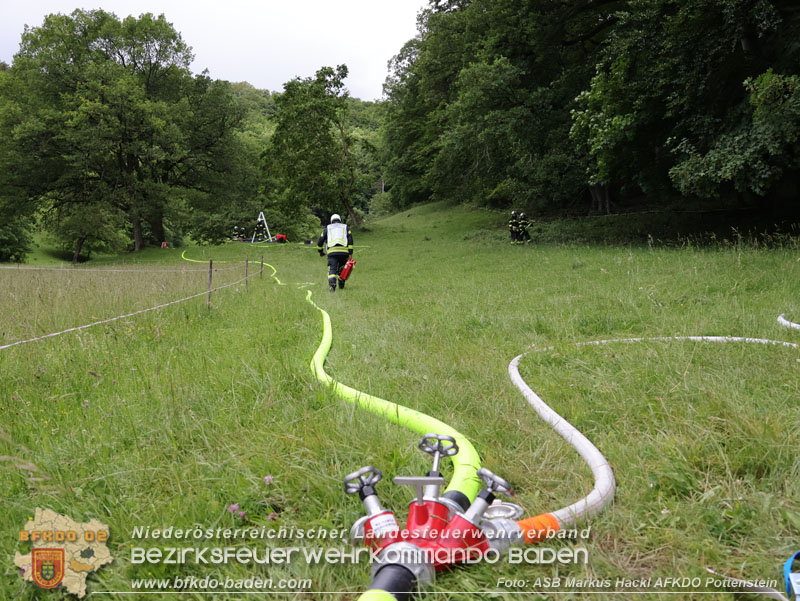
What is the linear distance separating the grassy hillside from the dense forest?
850 centimetres

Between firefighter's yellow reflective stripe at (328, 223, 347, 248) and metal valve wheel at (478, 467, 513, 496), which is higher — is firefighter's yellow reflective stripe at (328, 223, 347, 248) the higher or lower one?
the higher one

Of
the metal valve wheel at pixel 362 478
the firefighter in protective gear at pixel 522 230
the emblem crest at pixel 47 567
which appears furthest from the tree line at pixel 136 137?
the metal valve wheel at pixel 362 478

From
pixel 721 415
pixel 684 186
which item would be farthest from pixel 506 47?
pixel 721 415

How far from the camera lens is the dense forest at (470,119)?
11.0 m

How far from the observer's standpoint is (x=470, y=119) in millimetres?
19125

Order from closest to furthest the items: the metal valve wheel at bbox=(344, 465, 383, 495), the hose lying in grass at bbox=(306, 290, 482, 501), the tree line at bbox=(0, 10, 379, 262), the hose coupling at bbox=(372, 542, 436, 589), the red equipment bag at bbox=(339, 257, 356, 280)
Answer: the hose coupling at bbox=(372, 542, 436, 589) → the metal valve wheel at bbox=(344, 465, 383, 495) → the hose lying in grass at bbox=(306, 290, 482, 501) → the red equipment bag at bbox=(339, 257, 356, 280) → the tree line at bbox=(0, 10, 379, 262)

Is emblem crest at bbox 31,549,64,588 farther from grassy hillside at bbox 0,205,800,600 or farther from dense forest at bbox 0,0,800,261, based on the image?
dense forest at bbox 0,0,800,261

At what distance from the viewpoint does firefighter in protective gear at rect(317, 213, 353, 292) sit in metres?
9.36

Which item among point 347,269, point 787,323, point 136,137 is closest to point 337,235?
point 347,269

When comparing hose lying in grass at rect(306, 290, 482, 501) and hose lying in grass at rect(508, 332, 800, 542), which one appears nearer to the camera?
hose lying in grass at rect(508, 332, 800, 542)

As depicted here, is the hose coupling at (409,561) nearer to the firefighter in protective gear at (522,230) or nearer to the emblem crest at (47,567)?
the emblem crest at (47,567)

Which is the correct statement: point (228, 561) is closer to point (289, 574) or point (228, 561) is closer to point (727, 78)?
point (289, 574)

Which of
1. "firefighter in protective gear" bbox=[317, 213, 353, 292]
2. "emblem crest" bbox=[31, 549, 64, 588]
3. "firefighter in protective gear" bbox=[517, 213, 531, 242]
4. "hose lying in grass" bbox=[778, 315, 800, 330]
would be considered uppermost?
"firefighter in protective gear" bbox=[517, 213, 531, 242]

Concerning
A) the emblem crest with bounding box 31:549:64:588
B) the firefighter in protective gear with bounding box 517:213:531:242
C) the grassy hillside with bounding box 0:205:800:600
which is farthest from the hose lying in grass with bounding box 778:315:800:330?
the firefighter in protective gear with bounding box 517:213:531:242
